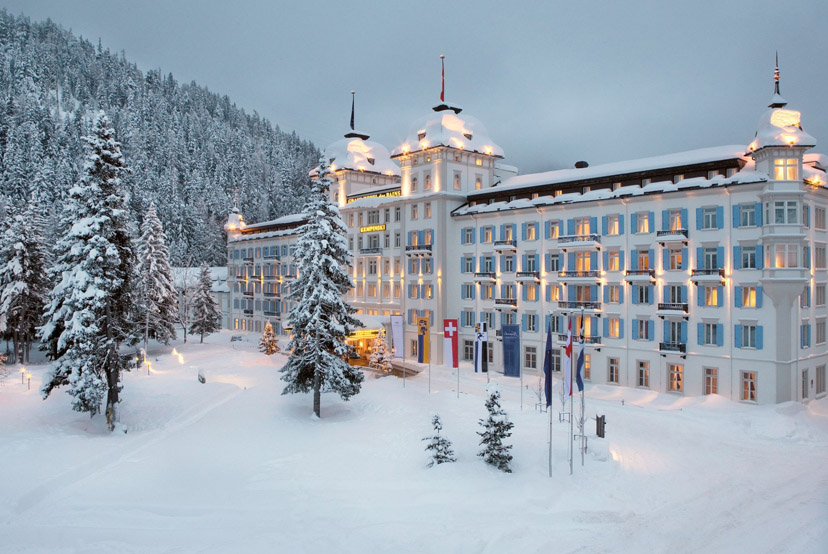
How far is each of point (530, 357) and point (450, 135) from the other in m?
22.0

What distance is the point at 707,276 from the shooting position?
1635 inches

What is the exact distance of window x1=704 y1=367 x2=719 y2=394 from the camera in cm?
4138

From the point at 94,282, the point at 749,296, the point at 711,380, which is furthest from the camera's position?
the point at 711,380

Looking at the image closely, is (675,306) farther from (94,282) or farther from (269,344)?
(269,344)

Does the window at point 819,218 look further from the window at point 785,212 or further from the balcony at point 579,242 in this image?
the balcony at point 579,242

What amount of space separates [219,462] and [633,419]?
22122 millimetres

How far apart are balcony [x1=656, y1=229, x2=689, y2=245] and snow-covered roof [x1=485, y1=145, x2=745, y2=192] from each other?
471 cm

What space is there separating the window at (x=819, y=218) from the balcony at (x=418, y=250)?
30.5m

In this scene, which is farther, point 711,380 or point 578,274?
point 578,274

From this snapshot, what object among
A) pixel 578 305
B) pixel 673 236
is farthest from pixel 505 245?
pixel 673 236

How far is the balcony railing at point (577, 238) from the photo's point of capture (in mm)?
47750

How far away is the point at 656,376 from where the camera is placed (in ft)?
145

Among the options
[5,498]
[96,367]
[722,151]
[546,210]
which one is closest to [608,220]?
[546,210]

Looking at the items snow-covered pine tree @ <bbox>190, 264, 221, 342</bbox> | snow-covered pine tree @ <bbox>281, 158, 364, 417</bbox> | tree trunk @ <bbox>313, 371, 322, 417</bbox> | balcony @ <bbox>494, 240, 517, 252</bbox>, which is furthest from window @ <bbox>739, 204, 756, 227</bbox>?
snow-covered pine tree @ <bbox>190, 264, 221, 342</bbox>
